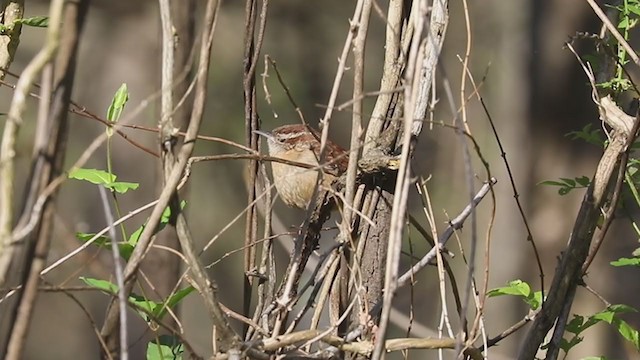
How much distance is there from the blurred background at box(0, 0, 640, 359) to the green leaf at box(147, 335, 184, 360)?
2343 millimetres

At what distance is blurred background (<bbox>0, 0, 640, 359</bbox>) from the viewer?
476cm

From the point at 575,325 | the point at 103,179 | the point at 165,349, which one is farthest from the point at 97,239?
the point at 575,325

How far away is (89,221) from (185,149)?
14.4 ft

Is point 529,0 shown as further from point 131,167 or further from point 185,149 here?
point 185,149

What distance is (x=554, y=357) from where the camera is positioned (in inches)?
77.9

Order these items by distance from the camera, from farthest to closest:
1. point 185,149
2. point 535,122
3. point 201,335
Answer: point 201,335
point 535,122
point 185,149

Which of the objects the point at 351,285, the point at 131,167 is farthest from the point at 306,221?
A: the point at 131,167

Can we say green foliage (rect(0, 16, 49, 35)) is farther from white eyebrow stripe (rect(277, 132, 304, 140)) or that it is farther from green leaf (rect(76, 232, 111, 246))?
white eyebrow stripe (rect(277, 132, 304, 140))

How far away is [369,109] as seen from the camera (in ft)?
18.3

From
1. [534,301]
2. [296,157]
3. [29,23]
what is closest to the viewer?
[29,23]

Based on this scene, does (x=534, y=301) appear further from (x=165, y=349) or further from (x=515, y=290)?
(x=165, y=349)

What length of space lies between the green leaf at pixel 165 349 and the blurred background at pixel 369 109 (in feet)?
7.69

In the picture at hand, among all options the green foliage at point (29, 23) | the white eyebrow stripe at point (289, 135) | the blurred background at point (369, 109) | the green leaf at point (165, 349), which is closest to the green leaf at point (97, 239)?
the green leaf at point (165, 349)

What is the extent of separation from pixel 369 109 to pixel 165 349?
3.99m
